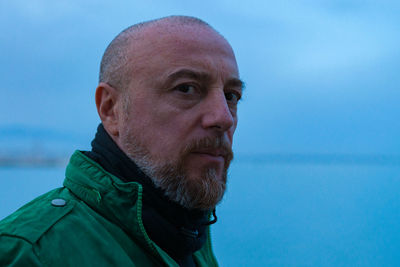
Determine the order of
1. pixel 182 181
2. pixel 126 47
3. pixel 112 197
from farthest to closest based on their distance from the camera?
pixel 126 47
pixel 182 181
pixel 112 197

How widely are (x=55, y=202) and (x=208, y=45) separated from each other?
29.6 inches

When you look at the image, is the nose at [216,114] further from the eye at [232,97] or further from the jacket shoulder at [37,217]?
the jacket shoulder at [37,217]

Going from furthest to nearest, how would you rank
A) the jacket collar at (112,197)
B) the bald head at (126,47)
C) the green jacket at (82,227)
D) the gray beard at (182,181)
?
the bald head at (126,47) < the gray beard at (182,181) < the jacket collar at (112,197) < the green jacket at (82,227)

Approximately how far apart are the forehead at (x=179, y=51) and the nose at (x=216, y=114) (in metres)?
0.10

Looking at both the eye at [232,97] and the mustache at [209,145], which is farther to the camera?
the eye at [232,97]

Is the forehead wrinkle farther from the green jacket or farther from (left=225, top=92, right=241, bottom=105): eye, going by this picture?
the green jacket

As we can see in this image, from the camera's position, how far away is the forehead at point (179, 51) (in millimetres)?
1318

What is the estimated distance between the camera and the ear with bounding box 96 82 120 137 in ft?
4.64

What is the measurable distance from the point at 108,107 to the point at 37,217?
556mm

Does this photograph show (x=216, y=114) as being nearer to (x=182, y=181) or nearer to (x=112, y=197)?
(x=182, y=181)

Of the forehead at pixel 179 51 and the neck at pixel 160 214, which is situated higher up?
the forehead at pixel 179 51

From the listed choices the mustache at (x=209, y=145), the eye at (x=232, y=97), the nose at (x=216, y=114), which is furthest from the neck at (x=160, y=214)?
the eye at (x=232, y=97)

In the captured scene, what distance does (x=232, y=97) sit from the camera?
149 cm

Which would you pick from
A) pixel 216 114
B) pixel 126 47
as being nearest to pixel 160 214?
pixel 216 114
